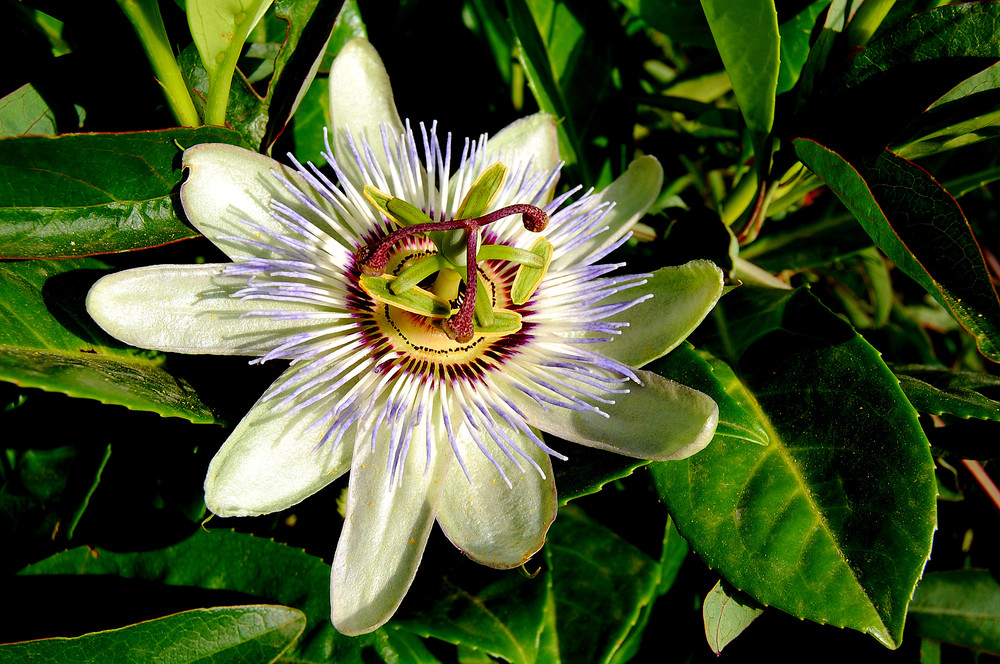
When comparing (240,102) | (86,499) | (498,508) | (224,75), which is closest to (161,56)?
(224,75)

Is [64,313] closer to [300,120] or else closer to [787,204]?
[300,120]

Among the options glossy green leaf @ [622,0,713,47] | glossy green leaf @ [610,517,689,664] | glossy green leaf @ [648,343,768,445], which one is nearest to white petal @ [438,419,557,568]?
glossy green leaf @ [648,343,768,445]

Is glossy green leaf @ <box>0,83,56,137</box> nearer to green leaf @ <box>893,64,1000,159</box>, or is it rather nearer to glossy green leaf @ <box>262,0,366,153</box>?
glossy green leaf @ <box>262,0,366,153</box>

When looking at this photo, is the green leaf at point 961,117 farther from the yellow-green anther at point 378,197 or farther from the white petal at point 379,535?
the white petal at point 379,535

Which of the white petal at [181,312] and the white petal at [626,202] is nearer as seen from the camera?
the white petal at [181,312]

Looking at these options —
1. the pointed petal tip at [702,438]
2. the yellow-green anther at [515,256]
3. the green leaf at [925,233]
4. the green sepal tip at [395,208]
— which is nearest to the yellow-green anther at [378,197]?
the green sepal tip at [395,208]

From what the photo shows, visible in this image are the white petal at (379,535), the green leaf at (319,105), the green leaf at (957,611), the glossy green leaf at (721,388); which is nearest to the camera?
the white petal at (379,535)

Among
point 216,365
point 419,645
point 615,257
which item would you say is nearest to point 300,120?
point 216,365
